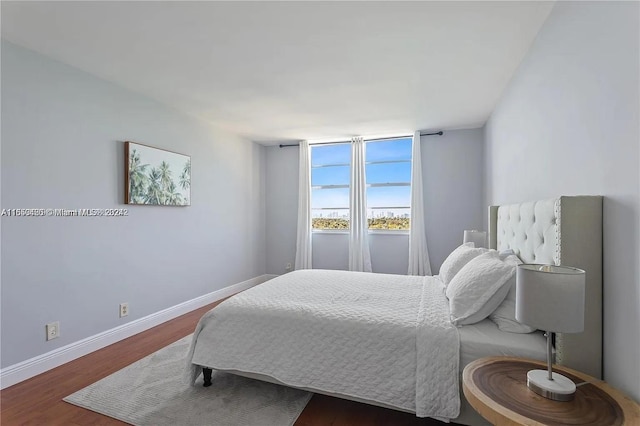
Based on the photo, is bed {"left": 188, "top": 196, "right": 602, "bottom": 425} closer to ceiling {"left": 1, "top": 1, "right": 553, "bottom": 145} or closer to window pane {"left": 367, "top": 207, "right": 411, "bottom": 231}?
ceiling {"left": 1, "top": 1, "right": 553, "bottom": 145}

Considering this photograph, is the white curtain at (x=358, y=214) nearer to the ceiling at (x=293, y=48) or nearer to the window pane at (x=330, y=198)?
the window pane at (x=330, y=198)

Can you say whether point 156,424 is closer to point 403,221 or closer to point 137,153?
point 137,153

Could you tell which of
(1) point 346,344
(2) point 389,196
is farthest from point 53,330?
(2) point 389,196

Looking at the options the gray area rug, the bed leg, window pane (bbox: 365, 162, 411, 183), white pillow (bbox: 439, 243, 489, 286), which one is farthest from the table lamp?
window pane (bbox: 365, 162, 411, 183)

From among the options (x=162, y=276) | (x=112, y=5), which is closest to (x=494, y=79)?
(x=112, y=5)

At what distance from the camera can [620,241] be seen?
1215mm

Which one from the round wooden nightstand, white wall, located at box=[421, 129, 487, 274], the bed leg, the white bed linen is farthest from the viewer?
white wall, located at box=[421, 129, 487, 274]

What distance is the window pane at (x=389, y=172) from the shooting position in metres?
4.74

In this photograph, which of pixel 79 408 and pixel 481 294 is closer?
pixel 481 294

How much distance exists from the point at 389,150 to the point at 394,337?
3.64m

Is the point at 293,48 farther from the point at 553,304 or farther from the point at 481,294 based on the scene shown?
the point at 553,304

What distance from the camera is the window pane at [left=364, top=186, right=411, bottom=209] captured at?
15.5ft

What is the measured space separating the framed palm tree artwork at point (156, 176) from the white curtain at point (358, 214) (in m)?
2.40

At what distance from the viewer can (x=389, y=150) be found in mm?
4832
